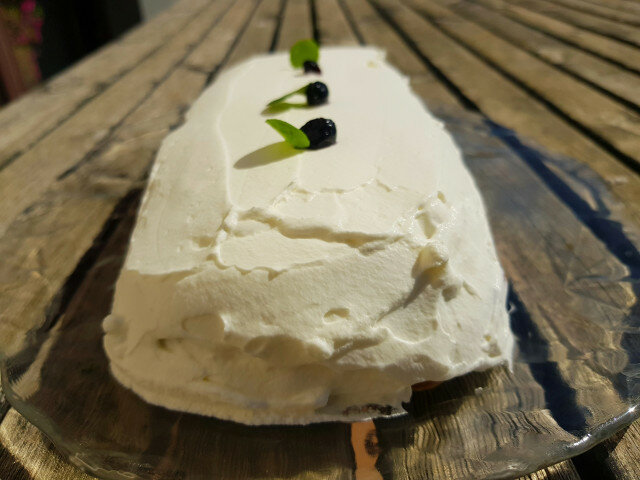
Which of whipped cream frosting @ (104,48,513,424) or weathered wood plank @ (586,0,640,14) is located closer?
whipped cream frosting @ (104,48,513,424)

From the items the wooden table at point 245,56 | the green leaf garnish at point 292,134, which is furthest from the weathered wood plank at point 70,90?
the green leaf garnish at point 292,134

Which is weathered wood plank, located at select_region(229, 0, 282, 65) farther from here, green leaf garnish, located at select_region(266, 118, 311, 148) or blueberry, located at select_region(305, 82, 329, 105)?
green leaf garnish, located at select_region(266, 118, 311, 148)

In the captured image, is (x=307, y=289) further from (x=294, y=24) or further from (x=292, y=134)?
(x=294, y=24)

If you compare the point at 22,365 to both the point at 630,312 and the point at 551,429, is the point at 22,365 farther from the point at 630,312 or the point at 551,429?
the point at 630,312

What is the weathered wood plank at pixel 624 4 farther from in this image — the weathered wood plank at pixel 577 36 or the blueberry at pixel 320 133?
the blueberry at pixel 320 133

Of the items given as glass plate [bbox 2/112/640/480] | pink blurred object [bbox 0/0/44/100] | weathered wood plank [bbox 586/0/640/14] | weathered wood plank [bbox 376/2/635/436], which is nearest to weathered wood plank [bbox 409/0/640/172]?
weathered wood plank [bbox 376/2/635/436]

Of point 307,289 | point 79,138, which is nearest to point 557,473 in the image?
point 307,289

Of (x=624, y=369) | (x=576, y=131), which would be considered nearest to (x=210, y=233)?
(x=624, y=369)
